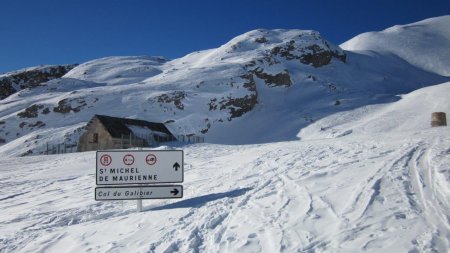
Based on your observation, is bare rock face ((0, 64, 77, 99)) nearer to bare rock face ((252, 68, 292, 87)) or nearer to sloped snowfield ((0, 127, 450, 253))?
bare rock face ((252, 68, 292, 87))

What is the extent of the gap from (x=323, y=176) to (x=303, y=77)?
71.0 m

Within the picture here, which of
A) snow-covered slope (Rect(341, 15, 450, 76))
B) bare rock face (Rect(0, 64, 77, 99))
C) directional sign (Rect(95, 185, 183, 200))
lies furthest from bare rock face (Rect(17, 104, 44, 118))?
snow-covered slope (Rect(341, 15, 450, 76))

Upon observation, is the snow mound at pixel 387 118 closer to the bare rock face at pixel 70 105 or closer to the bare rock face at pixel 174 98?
the bare rock face at pixel 174 98

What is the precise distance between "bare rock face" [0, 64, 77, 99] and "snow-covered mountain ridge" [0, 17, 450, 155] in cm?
2393

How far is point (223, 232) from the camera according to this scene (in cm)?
630

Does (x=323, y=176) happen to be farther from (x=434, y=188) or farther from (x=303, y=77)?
(x=303, y=77)

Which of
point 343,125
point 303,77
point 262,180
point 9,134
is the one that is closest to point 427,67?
point 303,77

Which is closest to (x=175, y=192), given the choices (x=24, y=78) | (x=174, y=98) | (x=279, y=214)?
(x=279, y=214)

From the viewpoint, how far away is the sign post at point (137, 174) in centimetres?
883

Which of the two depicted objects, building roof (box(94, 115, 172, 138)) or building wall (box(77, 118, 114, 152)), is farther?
building roof (box(94, 115, 172, 138))

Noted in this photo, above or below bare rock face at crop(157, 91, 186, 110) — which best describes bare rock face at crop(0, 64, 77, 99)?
above

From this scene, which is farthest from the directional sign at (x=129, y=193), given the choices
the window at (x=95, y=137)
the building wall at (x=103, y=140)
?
the window at (x=95, y=137)

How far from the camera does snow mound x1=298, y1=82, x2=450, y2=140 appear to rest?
4361 cm

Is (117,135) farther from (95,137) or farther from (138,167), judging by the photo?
(138,167)
